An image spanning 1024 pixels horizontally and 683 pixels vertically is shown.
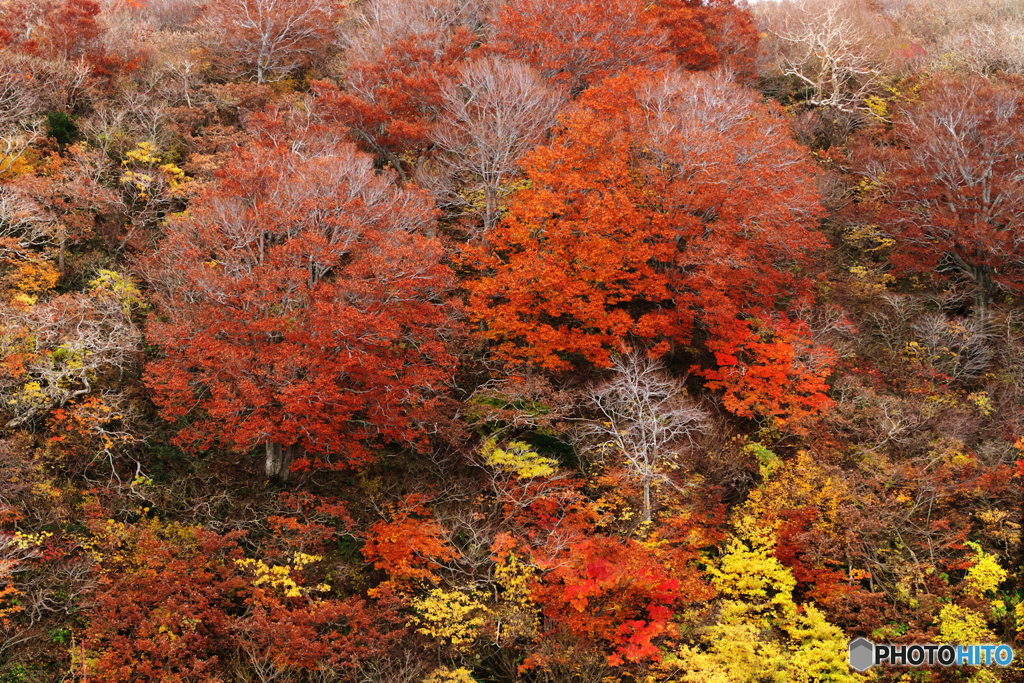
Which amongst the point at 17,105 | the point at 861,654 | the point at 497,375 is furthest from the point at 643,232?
the point at 17,105

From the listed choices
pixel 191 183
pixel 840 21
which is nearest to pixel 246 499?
pixel 191 183

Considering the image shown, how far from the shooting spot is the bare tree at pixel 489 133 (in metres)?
23.3

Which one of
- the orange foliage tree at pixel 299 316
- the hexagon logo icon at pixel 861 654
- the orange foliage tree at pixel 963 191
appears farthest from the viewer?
the orange foliage tree at pixel 963 191

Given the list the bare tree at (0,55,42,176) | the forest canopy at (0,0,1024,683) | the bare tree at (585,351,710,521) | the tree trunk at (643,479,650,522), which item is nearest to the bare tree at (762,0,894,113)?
the forest canopy at (0,0,1024,683)

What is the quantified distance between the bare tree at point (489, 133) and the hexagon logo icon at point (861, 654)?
1610cm

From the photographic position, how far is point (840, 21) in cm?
3616

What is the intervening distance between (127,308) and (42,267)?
3.57 meters

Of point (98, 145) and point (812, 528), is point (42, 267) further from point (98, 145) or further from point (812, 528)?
point (812, 528)

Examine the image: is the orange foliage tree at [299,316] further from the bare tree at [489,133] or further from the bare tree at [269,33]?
the bare tree at [269,33]

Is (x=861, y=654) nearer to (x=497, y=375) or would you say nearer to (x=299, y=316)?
(x=497, y=375)

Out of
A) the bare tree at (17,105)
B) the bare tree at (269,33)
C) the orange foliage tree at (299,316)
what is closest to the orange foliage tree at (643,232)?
the orange foliage tree at (299,316)

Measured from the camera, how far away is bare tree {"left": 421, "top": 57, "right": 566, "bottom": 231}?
76.5 feet

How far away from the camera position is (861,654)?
15320mm

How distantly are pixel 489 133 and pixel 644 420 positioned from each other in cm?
1181
